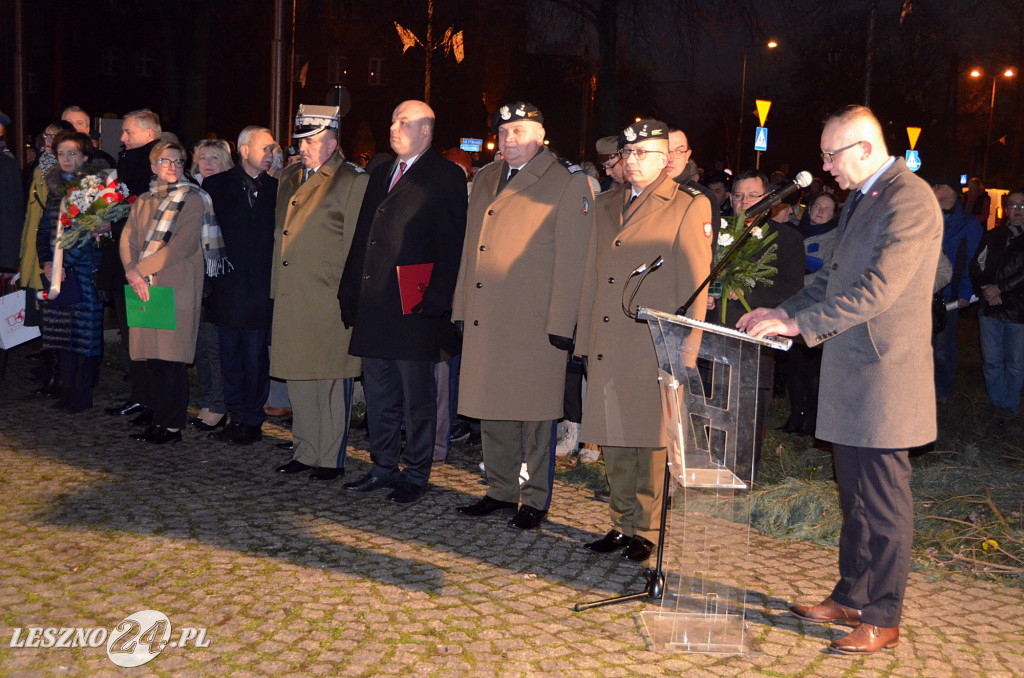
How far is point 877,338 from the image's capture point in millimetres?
4582

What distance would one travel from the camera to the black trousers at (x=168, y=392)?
26.3 feet

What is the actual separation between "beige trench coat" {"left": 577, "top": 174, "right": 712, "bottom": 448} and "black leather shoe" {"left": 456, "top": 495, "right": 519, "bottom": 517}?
3.37 feet

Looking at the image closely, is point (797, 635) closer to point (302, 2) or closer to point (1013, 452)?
point (1013, 452)

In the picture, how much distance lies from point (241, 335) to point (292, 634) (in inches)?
157

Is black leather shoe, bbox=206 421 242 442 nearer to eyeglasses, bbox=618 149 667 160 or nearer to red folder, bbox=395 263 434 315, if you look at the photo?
red folder, bbox=395 263 434 315

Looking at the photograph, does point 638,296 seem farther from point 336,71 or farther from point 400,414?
point 336,71

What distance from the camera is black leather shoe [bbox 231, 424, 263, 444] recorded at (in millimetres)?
8109

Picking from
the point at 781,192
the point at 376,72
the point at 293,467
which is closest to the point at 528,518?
the point at 293,467

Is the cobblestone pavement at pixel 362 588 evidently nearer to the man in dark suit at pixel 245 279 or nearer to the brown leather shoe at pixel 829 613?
the brown leather shoe at pixel 829 613

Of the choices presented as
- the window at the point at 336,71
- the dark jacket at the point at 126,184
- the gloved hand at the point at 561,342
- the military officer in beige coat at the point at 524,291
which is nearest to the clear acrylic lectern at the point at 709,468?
the gloved hand at the point at 561,342

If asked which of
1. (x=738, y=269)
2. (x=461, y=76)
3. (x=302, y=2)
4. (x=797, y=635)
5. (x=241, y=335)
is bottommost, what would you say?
(x=797, y=635)

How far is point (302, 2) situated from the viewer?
25016 mm

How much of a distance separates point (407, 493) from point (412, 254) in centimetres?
148

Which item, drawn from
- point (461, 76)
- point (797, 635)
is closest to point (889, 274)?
point (797, 635)
